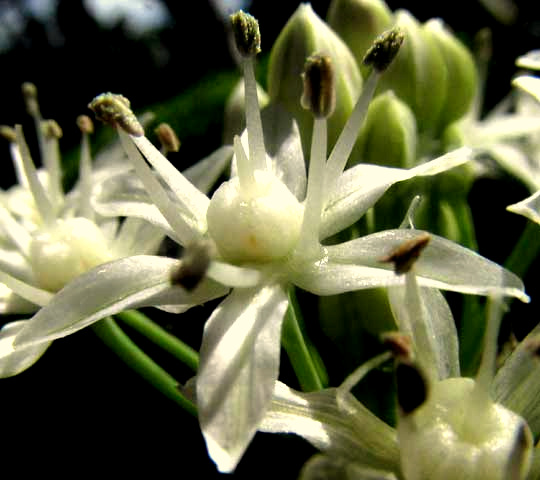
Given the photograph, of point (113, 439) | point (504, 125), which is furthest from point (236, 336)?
point (504, 125)

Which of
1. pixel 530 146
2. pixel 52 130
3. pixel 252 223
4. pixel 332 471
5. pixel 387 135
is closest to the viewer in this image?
pixel 332 471

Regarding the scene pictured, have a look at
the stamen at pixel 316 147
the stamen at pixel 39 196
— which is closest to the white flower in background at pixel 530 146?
the stamen at pixel 316 147

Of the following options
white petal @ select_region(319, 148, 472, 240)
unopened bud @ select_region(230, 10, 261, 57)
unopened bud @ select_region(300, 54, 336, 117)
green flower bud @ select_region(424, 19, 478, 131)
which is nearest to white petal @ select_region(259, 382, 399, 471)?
white petal @ select_region(319, 148, 472, 240)

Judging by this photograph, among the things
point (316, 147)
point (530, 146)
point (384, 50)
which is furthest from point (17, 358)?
point (530, 146)

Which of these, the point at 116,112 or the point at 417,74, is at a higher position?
the point at 116,112

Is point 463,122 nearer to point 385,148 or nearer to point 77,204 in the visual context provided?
point 385,148

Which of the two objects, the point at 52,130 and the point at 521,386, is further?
the point at 52,130

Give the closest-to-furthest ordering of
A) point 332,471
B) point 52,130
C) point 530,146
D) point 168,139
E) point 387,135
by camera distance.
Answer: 1. point 332,471
2. point 168,139
3. point 387,135
4. point 52,130
5. point 530,146

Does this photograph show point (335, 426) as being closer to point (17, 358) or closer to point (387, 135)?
point (17, 358)

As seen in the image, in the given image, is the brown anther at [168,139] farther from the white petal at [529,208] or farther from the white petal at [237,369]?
the white petal at [529,208]
